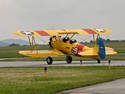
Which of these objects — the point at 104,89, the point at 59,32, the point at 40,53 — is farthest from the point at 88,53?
the point at 104,89

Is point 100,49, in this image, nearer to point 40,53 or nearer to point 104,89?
point 40,53

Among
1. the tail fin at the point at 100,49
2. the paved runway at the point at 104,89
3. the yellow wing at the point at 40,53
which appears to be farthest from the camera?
the yellow wing at the point at 40,53

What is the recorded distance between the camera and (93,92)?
17.9 m

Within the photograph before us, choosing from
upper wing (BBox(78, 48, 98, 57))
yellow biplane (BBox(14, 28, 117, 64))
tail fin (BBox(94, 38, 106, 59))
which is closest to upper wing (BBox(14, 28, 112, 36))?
yellow biplane (BBox(14, 28, 117, 64))

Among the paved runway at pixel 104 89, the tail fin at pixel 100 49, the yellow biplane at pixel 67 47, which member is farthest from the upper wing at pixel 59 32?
the paved runway at pixel 104 89

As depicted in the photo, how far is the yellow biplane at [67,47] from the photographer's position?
124 ft

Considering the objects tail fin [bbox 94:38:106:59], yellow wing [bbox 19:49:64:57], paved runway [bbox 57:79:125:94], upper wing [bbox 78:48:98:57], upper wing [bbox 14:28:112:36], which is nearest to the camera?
paved runway [bbox 57:79:125:94]

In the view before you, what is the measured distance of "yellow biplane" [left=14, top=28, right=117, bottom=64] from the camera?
37938 millimetres

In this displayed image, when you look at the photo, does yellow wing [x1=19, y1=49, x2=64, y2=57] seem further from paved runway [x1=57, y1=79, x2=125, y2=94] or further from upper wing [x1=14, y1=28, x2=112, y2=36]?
paved runway [x1=57, y1=79, x2=125, y2=94]

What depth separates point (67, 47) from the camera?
4141 cm

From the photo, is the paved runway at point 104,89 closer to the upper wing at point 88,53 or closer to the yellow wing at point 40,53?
the upper wing at point 88,53

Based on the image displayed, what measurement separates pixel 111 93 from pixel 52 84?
453cm

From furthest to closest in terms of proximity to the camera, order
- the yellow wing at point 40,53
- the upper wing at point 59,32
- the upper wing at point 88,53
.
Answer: the yellow wing at point 40,53, the upper wing at point 59,32, the upper wing at point 88,53

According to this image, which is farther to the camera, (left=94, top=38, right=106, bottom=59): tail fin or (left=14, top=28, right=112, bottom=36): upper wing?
(left=14, top=28, right=112, bottom=36): upper wing
